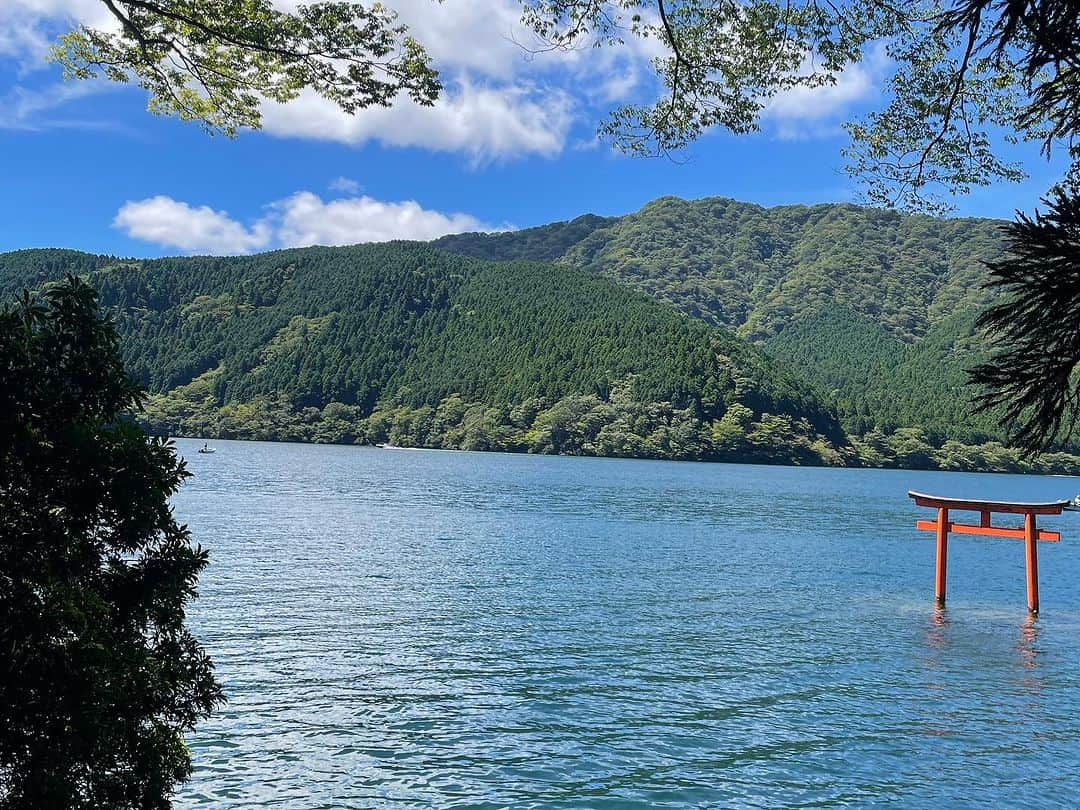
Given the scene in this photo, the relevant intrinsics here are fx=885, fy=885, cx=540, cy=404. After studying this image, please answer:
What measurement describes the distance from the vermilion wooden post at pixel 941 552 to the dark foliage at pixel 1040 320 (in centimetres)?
2212

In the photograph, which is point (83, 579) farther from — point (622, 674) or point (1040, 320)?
point (622, 674)

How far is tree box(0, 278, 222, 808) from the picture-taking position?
5691mm

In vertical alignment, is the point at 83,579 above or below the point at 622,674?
above

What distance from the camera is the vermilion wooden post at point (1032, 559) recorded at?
992 inches

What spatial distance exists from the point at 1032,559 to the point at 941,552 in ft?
7.96

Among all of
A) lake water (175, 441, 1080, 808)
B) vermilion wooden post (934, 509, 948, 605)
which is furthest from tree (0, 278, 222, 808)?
vermilion wooden post (934, 509, 948, 605)

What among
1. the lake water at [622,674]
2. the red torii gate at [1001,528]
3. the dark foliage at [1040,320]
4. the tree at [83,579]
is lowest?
the lake water at [622,674]

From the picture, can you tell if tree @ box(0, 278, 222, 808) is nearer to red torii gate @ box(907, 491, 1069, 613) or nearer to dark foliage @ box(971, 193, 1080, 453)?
dark foliage @ box(971, 193, 1080, 453)

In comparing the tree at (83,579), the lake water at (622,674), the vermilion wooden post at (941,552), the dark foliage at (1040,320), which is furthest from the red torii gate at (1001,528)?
the tree at (83,579)

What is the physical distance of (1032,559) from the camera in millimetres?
25812

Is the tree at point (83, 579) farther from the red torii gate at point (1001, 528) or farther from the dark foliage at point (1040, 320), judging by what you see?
the red torii gate at point (1001, 528)

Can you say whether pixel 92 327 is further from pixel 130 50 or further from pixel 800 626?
pixel 800 626

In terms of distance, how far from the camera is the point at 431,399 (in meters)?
188

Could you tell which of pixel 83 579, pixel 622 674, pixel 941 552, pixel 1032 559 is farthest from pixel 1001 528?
pixel 83 579
